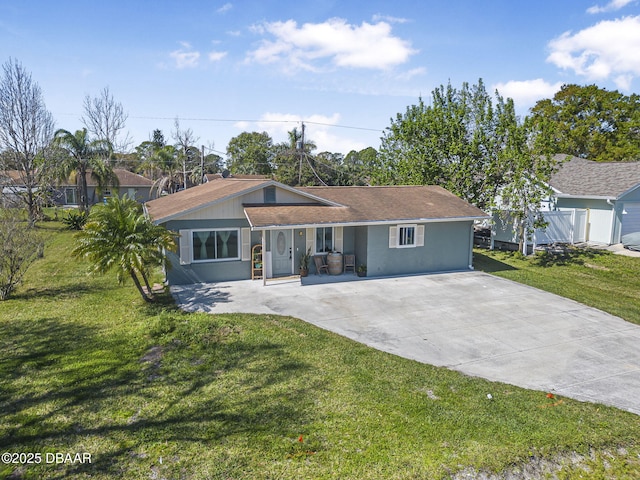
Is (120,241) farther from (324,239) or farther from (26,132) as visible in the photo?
(26,132)

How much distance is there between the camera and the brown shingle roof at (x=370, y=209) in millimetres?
14867

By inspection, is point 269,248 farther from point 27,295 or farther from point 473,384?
point 473,384

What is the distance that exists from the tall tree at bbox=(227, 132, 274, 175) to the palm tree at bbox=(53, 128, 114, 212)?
20.9 metres

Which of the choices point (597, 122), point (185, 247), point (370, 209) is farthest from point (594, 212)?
point (597, 122)

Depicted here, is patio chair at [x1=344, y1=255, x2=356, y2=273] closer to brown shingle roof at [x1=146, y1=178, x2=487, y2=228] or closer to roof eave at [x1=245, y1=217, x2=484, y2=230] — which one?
roof eave at [x1=245, y1=217, x2=484, y2=230]

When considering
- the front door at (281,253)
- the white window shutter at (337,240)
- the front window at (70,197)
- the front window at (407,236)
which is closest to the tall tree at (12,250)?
the front door at (281,253)

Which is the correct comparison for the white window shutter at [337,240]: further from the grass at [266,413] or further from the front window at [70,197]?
the front window at [70,197]

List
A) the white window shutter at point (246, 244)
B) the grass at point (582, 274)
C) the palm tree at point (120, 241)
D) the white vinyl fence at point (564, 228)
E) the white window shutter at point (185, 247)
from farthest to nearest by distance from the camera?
the white vinyl fence at point (564, 228), the white window shutter at point (246, 244), the white window shutter at point (185, 247), the grass at point (582, 274), the palm tree at point (120, 241)

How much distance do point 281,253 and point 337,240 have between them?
2.32m

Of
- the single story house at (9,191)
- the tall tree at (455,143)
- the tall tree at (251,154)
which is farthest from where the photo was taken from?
the tall tree at (251,154)

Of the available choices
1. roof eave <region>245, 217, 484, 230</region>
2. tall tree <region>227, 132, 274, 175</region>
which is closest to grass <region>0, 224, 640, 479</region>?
roof eave <region>245, 217, 484, 230</region>

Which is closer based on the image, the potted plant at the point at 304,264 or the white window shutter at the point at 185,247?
the white window shutter at the point at 185,247

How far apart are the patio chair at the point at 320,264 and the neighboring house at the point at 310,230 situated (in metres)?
0.17

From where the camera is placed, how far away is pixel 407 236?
667 inches
